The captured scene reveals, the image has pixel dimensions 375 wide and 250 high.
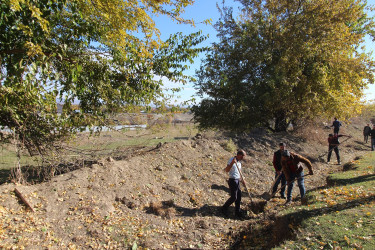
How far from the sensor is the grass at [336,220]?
12.3 feet

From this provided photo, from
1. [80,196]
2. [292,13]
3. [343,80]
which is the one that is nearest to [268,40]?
[292,13]

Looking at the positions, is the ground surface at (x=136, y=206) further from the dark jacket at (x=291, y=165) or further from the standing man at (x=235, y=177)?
the dark jacket at (x=291, y=165)

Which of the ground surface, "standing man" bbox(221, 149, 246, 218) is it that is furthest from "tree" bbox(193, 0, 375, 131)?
"standing man" bbox(221, 149, 246, 218)

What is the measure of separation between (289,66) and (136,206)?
10187 mm

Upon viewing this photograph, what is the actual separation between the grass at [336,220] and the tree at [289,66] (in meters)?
6.52

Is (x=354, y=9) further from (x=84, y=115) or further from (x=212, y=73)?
(x=84, y=115)

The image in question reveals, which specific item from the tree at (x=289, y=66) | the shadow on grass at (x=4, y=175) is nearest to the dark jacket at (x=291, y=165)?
the tree at (x=289, y=66)

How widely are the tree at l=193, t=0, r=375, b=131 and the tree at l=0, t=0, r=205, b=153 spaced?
6611 mm

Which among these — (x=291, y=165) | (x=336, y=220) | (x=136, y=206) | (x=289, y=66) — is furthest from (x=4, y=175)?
(x=289, y=66)

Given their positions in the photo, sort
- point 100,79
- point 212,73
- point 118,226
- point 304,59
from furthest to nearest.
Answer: point 212,73, point 304,59, point 100,79, point 118,226

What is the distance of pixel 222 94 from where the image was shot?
42.5 ft

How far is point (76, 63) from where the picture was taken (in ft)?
14.2

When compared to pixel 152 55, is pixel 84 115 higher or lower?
lower

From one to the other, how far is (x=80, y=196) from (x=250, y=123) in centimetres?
1002
